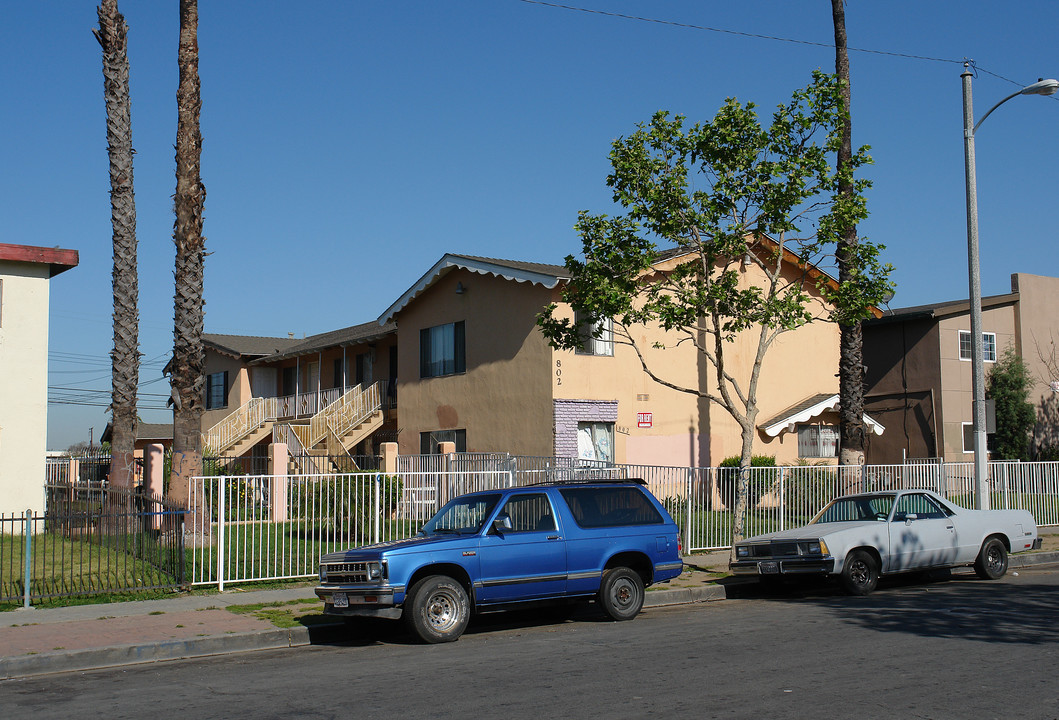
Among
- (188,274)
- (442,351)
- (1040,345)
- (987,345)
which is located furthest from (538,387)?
(1040,345)

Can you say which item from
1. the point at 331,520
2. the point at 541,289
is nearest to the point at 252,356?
→ the point at 541,289

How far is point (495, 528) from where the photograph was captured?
36.9 ft

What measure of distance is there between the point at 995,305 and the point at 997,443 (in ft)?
14.1

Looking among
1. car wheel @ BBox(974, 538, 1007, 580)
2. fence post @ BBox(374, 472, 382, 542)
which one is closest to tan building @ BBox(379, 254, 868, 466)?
fence post @ BBox(374, 472, 382, 542)

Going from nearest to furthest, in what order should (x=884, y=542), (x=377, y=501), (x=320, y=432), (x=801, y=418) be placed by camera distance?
1. (x=884, y=542)
2. (x=377, y=501)
3. (x=801, y=418)
4. (x=320, y=432)

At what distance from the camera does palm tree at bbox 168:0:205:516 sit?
1666cm

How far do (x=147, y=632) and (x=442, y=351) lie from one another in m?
18.5

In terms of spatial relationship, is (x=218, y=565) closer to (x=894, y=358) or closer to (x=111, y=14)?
(x=111, y=14)

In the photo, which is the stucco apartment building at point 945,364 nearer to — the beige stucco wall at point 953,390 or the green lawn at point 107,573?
the beige stucco wall at point 953,390

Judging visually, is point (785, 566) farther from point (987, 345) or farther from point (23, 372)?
point (987, 345)

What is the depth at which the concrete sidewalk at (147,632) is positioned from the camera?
10.1 m

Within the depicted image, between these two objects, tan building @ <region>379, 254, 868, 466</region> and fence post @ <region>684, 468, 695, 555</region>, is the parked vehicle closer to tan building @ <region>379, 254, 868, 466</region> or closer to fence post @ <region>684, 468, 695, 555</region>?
fence post @ <region>684, 468, 695, 555</region>

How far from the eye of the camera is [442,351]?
2920 centimetres

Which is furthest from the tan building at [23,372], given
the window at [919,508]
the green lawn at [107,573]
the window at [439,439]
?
the window at [919,508]
